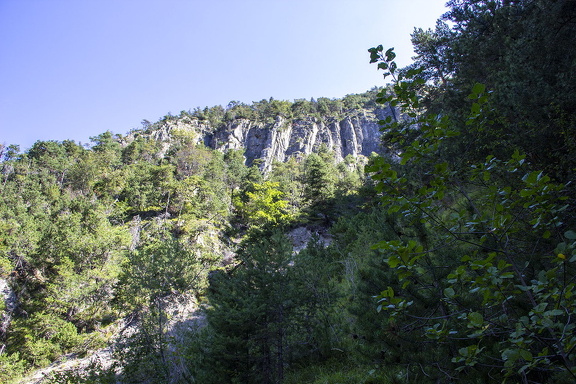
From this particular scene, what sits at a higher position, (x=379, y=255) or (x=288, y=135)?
(x=288, y=135)

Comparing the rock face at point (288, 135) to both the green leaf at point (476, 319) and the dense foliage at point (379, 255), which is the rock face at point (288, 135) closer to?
the dense foliage at point (379, 255)

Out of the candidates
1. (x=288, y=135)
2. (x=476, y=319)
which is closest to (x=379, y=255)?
(x=476, y=319)

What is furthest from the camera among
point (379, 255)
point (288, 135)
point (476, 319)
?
point (288, 135)

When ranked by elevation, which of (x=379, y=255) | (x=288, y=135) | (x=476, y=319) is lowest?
(x=476, y=319)

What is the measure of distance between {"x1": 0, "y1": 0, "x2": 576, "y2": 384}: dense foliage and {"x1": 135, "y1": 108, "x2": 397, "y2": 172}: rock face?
31.7 m

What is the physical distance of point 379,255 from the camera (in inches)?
200

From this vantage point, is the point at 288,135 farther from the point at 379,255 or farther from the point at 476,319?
the point at 476,319

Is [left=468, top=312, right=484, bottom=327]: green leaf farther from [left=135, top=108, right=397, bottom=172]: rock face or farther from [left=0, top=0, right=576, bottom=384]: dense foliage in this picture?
[left=135, top=108, right=397, bottom=172]: rock face

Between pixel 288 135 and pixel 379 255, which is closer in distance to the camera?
pixel 379 255

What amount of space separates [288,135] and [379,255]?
194 ft

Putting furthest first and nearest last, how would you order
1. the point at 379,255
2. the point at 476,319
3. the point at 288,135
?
the point at 288,135, the point at 379,255, the point at 476,319

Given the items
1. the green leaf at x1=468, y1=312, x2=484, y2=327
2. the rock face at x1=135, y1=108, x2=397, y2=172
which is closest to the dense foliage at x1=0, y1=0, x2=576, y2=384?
the green leaf at x1=468, y1=312, x2=484, y2=327

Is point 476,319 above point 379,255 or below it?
below

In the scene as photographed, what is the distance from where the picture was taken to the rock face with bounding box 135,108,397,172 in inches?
2400
